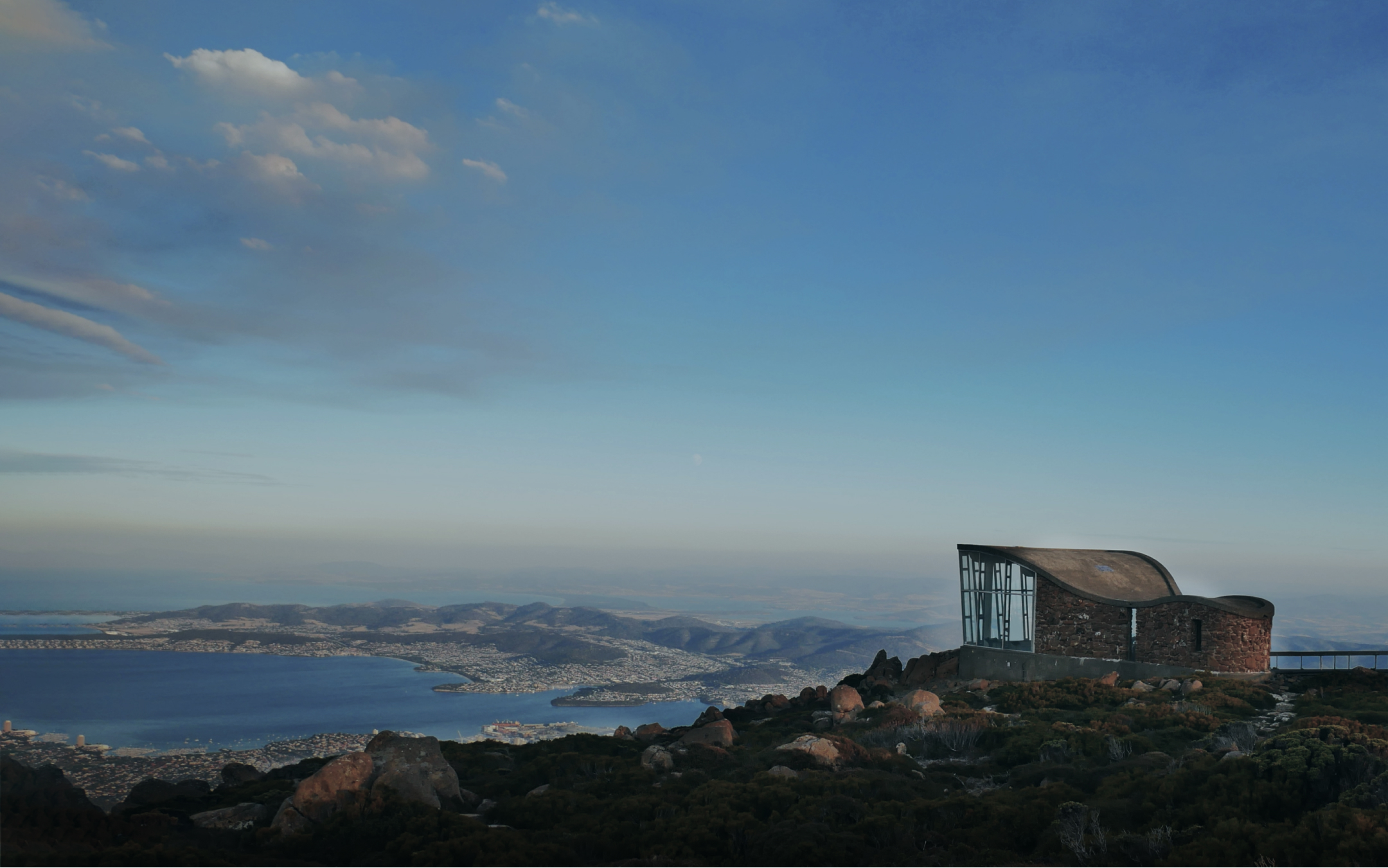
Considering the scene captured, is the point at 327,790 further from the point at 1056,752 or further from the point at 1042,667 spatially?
the point at 1042,667

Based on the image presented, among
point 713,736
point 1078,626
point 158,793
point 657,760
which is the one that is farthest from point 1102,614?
point 158,793

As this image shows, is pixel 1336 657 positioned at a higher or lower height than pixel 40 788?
higher

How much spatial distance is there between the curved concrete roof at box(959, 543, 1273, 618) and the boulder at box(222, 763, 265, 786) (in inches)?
987

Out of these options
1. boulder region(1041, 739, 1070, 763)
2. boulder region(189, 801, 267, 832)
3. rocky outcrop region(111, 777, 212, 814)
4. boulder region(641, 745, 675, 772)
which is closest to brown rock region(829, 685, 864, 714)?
boulder region(1041, 739, 1070, 763)

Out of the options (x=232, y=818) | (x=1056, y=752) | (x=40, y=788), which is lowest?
(x=232, y=818)

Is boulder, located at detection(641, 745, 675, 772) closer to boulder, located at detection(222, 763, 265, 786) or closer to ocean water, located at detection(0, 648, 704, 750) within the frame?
boulder, located at detection(222, 763, 265, 786)

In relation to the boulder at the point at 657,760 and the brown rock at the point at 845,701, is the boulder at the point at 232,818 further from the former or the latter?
the brown rock at the point at 845,701

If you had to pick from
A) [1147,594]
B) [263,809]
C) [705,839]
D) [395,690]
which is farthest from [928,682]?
[395,690]

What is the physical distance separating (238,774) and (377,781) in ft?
24.9

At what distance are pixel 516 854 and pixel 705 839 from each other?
8.95 feet

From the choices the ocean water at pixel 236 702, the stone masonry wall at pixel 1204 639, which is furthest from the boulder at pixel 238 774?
the ocean water at pixel 236 702

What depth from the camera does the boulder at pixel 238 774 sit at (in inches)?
755

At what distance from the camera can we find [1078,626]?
28.6 meters

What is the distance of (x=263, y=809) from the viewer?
14.9 meters
